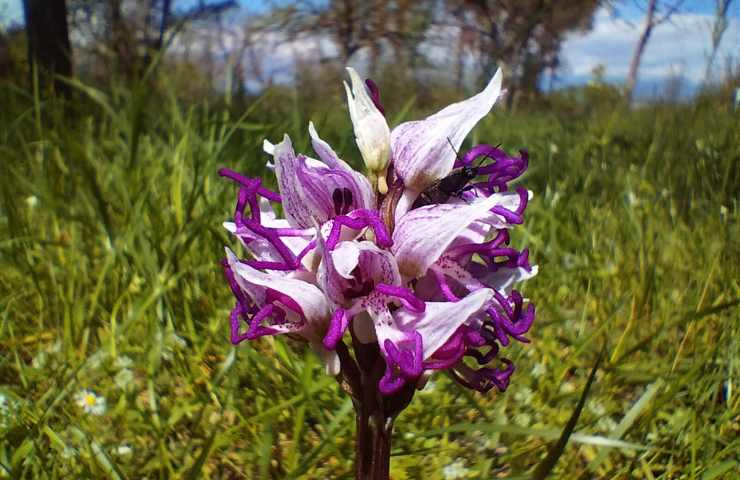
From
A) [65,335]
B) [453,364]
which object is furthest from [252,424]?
[453,364]

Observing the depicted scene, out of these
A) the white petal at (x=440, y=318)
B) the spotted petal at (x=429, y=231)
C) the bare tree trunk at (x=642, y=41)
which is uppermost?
the spotted petal at (x=429, y=231)

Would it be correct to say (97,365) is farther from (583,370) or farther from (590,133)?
(590,133)

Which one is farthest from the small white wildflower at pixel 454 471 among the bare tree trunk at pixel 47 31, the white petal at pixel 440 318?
the bare tree trunk at pixel 47 31

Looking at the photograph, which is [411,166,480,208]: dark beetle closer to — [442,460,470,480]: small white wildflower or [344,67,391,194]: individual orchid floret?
[344,67,391,194]: individual orchid floret

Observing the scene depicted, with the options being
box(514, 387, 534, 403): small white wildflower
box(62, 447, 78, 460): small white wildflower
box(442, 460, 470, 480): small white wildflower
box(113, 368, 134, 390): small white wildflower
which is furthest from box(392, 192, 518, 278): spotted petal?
box(113, 368, 134, 390): small white wildflower

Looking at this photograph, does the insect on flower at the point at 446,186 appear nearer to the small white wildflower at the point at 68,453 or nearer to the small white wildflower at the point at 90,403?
the small white wildflower at the point at 68,453

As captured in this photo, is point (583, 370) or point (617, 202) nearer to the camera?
point (583, 370)

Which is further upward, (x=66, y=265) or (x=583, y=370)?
(x=66, y=265)
